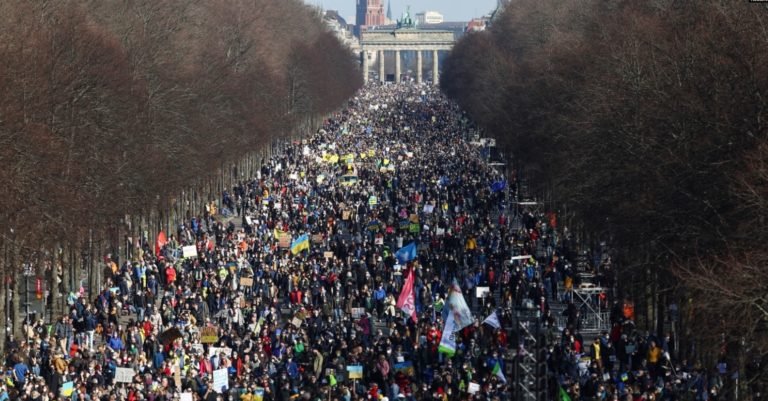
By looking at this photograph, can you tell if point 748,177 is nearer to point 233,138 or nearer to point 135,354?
point 135,354

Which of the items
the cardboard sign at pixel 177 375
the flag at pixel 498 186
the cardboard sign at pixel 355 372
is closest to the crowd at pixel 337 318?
the cardboard sign at pixel 355 372

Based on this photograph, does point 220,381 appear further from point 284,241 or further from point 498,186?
point 498,186

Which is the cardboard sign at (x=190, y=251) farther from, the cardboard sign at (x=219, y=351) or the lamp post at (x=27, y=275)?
the cardboard sign at (x=219, y=351)

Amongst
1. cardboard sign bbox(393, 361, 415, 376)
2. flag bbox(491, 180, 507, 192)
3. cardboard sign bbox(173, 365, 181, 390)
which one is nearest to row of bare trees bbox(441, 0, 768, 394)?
flag bbox(491, 180, 507, 192)

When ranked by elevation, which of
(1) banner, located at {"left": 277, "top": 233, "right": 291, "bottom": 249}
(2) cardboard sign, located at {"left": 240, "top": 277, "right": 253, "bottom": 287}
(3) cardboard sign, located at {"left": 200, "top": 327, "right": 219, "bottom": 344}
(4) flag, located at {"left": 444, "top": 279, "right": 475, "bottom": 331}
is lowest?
(1) banner, located at {"left": 277, "top": 233, "right": 291, "bottom": 249}

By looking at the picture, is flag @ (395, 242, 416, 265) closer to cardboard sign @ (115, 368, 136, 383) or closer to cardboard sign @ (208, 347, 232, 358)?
cardboard sign @ (208, 347, 232, 358)

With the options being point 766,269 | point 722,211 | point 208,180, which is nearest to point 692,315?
point 722,211
